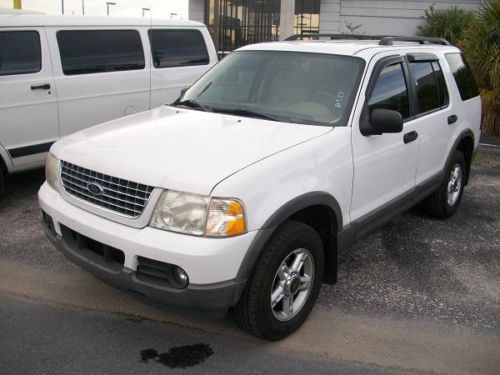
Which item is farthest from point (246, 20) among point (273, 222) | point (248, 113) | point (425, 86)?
point (273, 222)

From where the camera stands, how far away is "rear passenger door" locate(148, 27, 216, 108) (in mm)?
6836

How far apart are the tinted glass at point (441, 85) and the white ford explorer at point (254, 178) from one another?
26cm

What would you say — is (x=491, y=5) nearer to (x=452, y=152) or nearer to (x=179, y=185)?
(x=452, y=152)

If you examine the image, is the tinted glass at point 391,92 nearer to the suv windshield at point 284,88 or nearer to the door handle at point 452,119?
the suv windshield at point 284,88

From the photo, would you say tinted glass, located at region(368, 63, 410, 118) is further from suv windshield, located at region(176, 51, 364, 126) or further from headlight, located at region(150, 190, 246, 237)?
headlight, located at region(150, 190, 246, 237)

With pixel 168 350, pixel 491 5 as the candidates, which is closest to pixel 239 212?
pixel 168 350

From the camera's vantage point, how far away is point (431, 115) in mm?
4797

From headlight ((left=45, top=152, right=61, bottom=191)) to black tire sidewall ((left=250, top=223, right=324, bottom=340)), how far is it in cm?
143

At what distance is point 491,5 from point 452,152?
6205 millimetres

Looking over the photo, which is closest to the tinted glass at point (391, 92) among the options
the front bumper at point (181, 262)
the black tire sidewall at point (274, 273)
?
the black tire sidewall at point (274, 273)

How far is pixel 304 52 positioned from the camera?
167 inches

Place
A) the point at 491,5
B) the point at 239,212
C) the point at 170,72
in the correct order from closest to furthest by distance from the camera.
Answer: the point at 239,212 → the point at 170,72 → the point at 491,5

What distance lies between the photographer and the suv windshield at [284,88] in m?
3.83

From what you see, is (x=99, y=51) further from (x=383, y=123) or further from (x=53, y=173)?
(x=383, y=123)
